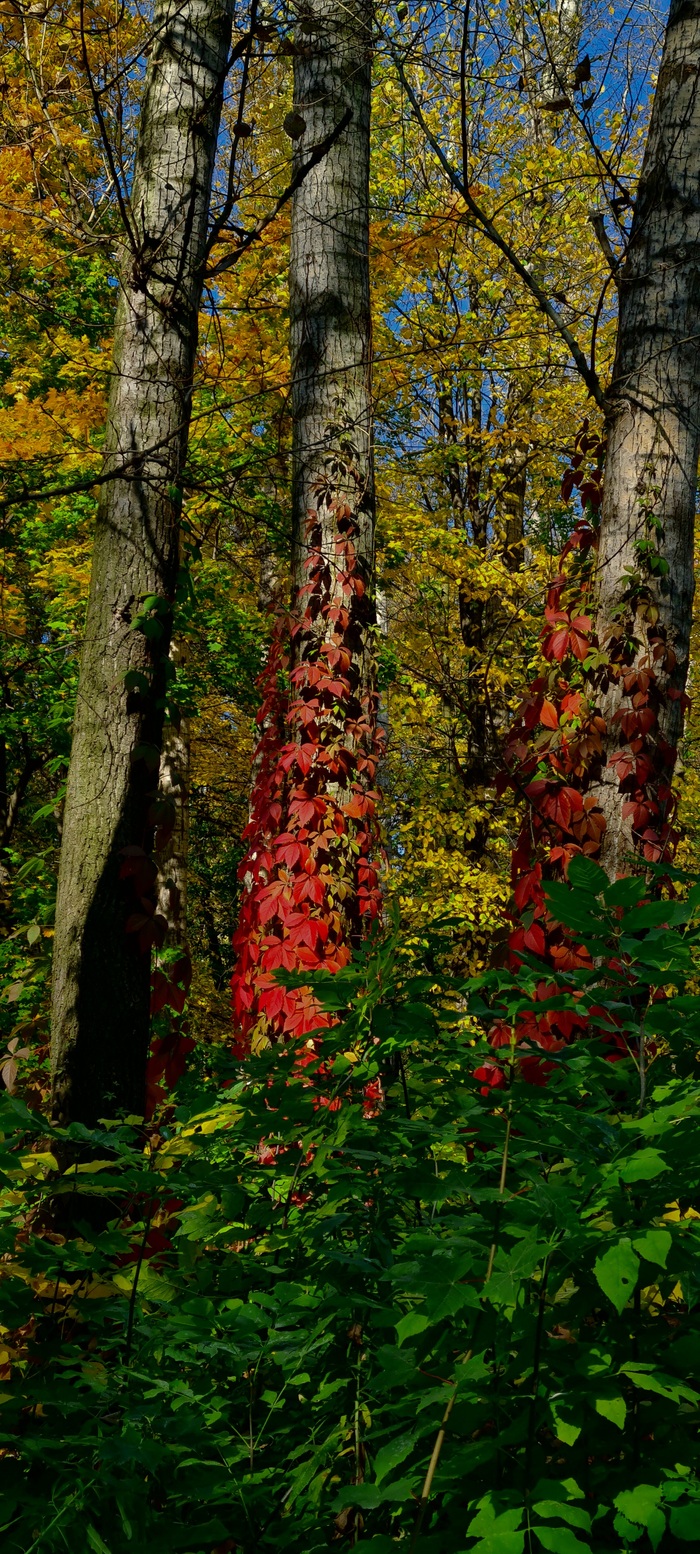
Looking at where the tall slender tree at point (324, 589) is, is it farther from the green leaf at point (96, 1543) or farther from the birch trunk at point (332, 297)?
the green leaf at point (96, 1543)

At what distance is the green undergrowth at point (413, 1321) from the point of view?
1104mm

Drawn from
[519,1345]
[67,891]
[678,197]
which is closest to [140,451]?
[67,891]

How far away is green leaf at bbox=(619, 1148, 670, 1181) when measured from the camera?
1.02 meters

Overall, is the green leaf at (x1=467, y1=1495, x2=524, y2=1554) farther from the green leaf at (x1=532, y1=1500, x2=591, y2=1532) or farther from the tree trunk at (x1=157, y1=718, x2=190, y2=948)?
the tree trunk at (x1=157, y1=718, x2=190, y2=948)

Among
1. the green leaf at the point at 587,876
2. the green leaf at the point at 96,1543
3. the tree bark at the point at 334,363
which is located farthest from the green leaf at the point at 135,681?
the green leaf at the point at 96,1543

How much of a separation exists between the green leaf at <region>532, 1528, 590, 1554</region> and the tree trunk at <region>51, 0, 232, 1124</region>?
2.03 meters

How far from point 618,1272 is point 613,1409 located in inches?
6.5

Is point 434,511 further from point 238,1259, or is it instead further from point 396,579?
point 238,1259

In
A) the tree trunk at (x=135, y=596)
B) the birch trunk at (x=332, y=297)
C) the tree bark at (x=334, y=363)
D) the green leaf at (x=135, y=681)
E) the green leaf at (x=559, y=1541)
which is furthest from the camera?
the birch trunk at (x=332, y=297)

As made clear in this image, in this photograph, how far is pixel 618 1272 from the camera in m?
1.01

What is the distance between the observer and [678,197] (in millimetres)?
3623

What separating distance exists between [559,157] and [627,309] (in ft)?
31.8

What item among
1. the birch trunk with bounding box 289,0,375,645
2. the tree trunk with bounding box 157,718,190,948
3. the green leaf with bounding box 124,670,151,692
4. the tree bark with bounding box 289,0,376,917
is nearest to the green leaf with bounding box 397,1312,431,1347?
the green leaf with bounding box 124,670,151,692

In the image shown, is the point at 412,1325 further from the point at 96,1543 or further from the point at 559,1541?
the point at 96,1543
